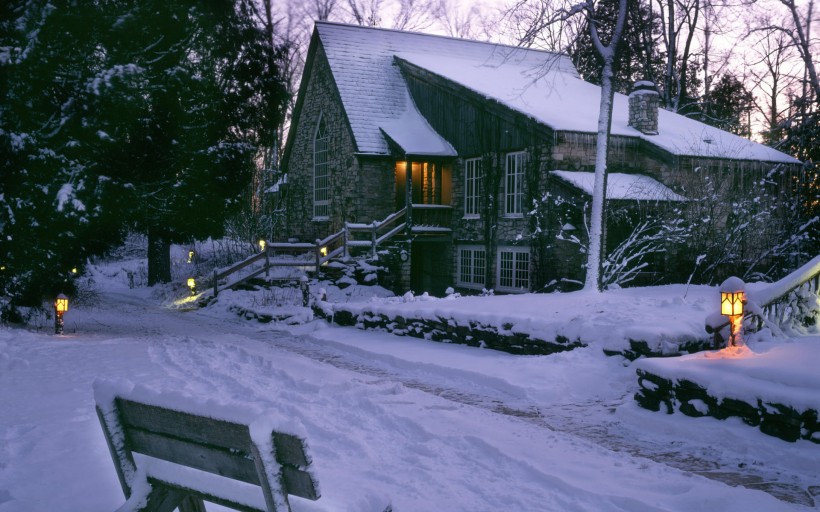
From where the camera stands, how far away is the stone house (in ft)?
64.3

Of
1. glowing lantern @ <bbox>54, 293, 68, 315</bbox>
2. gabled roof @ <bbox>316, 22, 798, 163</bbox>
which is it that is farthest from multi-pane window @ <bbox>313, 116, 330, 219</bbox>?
glowing lantern @ <bbox>54, 293, 68, 315</bbox>

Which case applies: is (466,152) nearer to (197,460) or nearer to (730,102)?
(730,102)

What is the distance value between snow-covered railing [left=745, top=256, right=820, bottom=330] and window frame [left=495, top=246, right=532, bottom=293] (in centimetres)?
1046

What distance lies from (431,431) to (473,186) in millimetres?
16746

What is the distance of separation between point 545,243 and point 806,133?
411 inches

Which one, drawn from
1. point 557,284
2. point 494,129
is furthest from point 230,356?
point 494,129

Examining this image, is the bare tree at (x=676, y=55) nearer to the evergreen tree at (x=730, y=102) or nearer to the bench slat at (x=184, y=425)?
the evergreen tree at (x=730, y=102)

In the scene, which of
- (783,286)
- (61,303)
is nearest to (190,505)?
(783,286)

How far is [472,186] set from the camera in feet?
76.0

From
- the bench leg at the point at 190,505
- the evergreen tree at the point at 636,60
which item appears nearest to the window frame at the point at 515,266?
the evergreen tree at the point at 636,60

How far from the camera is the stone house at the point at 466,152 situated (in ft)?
64.3

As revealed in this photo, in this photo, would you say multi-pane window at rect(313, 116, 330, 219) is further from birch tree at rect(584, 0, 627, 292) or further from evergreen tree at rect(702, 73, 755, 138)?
evergreen tree at rect(702, 73, 755, 138)

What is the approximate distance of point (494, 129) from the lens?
21.7m

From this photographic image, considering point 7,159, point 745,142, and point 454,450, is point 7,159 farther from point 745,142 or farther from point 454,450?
point 745,142
